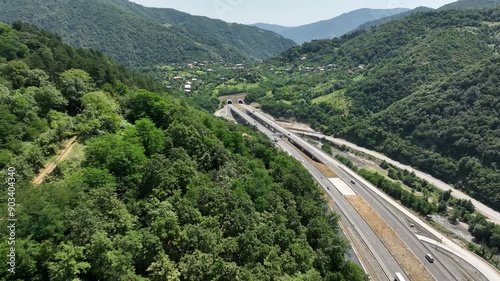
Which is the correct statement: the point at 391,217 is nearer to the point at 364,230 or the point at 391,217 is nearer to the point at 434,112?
the point at 364,230

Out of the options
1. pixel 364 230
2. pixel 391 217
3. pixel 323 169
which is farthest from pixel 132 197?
pixel 323 169

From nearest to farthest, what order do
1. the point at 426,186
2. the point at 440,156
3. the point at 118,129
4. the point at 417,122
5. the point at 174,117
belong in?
the point at 118,129 < the point at 174,117 < the point at 426,186 < the point at 440,156 < the point at 417,122

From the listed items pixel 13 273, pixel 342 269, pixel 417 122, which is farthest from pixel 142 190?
pixel 417 122

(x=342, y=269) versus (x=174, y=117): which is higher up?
(x=174, y=117)

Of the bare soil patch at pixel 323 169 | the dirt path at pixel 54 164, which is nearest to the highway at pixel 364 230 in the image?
the bare soil patch at pixel 323 169

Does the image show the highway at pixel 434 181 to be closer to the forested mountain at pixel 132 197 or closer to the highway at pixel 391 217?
the highway at pixel 391 217

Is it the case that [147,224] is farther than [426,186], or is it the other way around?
[426,186]

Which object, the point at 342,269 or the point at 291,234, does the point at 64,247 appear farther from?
the point at 342,269

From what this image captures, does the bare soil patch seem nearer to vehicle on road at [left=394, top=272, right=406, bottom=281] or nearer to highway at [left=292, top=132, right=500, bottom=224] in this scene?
highway at [left=292, top=132, right=500, bottom=224]
